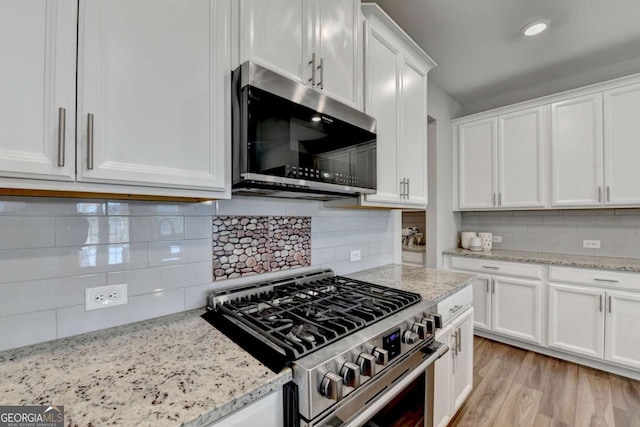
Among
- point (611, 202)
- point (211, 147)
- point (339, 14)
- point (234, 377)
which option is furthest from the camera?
point (611, 202)

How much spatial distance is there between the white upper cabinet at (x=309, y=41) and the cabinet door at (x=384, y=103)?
0.34ft

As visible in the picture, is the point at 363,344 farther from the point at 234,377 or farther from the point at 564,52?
the point at 564,52

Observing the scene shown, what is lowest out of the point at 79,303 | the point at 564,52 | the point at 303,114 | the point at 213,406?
the point at 213,406

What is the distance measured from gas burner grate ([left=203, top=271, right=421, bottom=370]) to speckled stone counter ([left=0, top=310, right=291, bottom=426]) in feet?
0.20

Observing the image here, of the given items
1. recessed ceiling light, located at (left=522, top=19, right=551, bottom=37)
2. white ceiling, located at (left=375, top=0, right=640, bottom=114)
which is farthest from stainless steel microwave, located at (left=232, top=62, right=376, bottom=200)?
recessed ceiling light, located at (left=522, top=19, right=551, bottom=37)

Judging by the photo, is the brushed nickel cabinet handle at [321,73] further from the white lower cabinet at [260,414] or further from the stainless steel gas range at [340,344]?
the white lower cabinet at [260,414]

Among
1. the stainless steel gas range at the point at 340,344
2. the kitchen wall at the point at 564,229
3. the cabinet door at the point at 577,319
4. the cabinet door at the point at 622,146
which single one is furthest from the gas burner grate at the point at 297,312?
the kitchen wall at the point at 564,229

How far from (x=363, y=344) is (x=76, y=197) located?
1109 mm

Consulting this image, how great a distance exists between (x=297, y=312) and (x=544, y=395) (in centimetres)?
218

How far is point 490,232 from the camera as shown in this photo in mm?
3400

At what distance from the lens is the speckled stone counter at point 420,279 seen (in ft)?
5.12

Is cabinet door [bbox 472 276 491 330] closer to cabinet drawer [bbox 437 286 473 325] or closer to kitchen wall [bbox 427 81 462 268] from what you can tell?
kitchen wall [bbox 427 81 462 268]

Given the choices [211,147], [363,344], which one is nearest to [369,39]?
[211,147]

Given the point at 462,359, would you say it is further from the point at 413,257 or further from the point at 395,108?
the point at 413,257
